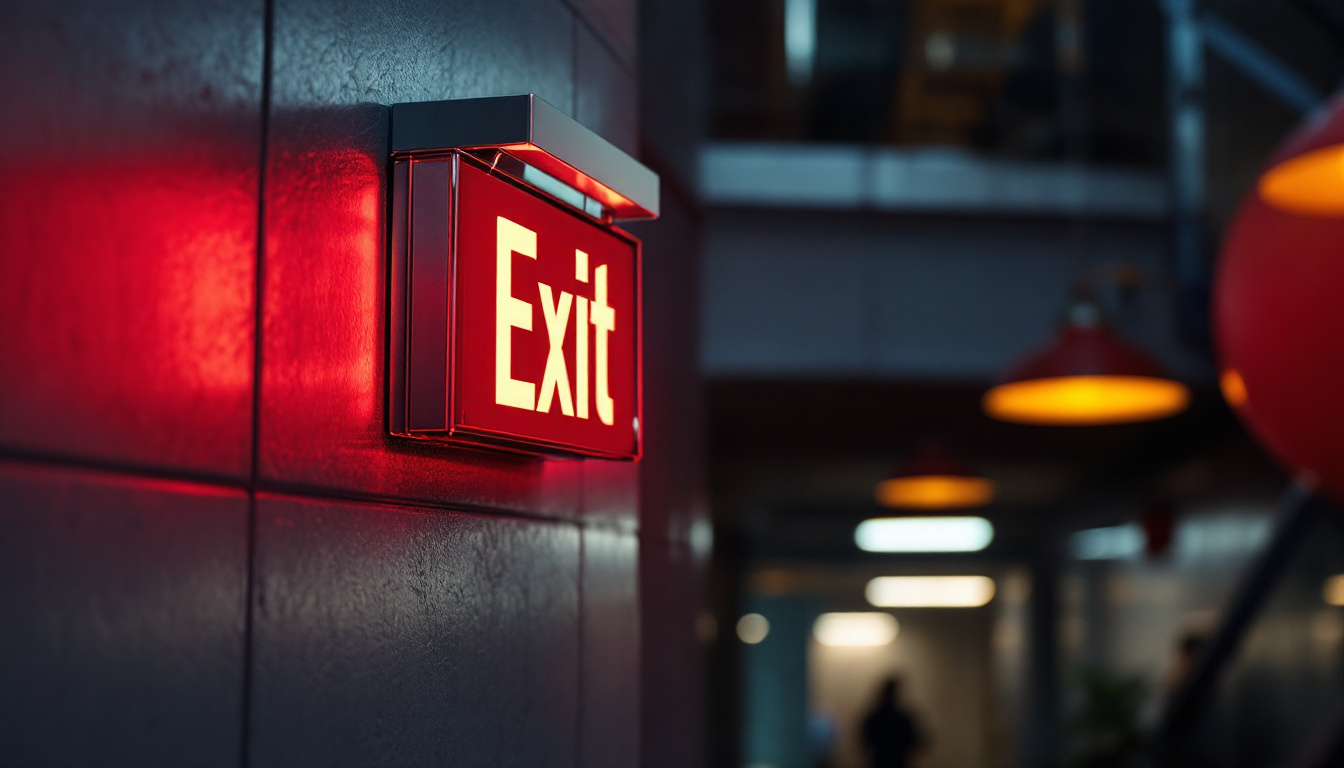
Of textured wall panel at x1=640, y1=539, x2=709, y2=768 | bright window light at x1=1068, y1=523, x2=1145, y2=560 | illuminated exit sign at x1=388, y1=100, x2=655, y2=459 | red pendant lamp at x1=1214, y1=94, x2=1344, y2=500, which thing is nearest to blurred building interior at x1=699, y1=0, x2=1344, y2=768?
bright window light at x1=1068, y1=523, x2=1145, y2=560

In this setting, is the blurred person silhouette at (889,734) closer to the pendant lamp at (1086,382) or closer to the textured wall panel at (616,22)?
the pendant lamp at (1086,382)

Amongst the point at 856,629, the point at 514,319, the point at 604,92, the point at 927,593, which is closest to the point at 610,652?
the point at 514,319

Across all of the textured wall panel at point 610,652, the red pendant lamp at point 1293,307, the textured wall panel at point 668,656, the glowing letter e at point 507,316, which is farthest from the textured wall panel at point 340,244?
the red pendant lamp at point 1293,307

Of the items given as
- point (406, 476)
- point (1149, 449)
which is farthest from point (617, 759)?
point (1149, 449)

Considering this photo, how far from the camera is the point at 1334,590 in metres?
6.83

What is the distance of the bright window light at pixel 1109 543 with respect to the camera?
10703 mm

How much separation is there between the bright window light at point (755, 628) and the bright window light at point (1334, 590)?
35.7ft

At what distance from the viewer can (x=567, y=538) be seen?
1961mm

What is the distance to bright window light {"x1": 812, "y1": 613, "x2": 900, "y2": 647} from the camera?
739 inches

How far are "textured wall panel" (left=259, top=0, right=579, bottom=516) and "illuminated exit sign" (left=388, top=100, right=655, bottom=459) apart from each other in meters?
0.03

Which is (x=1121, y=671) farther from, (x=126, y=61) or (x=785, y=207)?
(x=126, y=61)

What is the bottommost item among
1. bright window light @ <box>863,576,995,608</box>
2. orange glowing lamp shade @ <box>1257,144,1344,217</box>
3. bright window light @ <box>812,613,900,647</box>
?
bright window light @ <box>812,613,900,647</box>

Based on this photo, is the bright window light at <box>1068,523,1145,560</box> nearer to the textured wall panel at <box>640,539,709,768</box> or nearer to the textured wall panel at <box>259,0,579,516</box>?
the textured wall panel at <box>640,539,709,768</box>

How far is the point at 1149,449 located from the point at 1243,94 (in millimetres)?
Result: 3694
